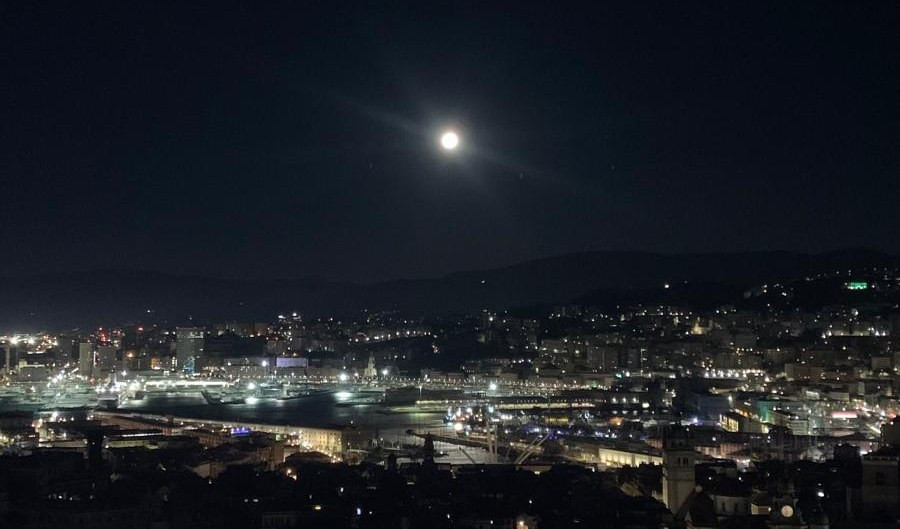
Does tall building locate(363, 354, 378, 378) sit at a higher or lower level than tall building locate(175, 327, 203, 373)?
lower

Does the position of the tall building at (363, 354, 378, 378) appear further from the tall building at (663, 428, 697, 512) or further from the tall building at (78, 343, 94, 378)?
the tall building at (663, 428, 697, 512)

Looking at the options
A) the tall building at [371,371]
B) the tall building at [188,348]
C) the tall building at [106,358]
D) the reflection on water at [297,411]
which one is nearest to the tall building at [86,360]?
the tall building at [106,358]

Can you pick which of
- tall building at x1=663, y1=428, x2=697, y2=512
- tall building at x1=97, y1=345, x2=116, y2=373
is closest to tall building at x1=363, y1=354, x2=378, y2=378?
tall building at x1=97, y1=345, x2=116, y2=373

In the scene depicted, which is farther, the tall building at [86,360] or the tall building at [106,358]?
the tall building at [106,358]

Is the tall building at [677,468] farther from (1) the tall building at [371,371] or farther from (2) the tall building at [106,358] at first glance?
(2) the tall building at [106,358]

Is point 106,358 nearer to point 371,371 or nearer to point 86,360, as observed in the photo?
point 86,360

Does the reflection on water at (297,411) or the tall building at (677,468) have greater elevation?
the tall building at (677,468)

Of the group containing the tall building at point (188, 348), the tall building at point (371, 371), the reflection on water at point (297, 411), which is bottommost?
the reflection on water at point (297, 411)
